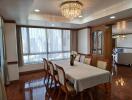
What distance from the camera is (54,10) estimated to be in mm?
3686

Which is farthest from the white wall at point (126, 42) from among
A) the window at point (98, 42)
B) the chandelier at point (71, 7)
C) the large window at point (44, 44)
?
the chandelier at point (71, 7)

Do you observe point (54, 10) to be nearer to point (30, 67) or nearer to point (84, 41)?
point (84, 41)

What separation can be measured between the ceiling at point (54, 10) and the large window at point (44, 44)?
111 cm

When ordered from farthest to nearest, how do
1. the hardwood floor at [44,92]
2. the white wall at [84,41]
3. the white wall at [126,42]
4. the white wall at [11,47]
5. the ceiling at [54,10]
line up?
the white wall at [126,42]
the white wall at [84,41]
the white wall at [11,47]
the hardwood floor at [44,92]
the ceiling at [54,10]

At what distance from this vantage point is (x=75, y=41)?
6359mm

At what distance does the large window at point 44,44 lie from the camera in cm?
513

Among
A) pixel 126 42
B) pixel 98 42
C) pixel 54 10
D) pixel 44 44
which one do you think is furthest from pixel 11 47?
pixel 126 42

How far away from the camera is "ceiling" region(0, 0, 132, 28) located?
253 cm

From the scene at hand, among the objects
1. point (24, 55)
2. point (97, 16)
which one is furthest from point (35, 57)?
point (97, 16)

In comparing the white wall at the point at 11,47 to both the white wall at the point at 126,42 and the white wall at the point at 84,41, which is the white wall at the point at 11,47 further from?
the white wall at the point at 126,42

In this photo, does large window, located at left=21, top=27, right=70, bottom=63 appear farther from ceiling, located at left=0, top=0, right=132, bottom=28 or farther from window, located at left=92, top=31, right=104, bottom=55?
window, located at left=92, top=31, right=104, bottom=55

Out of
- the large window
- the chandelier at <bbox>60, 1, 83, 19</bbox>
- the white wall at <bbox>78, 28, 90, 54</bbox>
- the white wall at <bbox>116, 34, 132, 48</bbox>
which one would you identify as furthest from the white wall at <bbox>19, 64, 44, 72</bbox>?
the white wall at <bbox>116, 34, 132, 48</bbox>

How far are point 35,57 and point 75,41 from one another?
2.45m

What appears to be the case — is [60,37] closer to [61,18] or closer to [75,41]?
[75,41]
